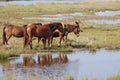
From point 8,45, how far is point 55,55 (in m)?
2.92

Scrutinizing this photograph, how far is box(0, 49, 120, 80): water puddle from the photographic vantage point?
13391mm

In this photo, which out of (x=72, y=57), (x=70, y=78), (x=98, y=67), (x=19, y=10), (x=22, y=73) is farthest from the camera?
(x=19, y=10)

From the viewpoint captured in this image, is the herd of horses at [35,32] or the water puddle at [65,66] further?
the herd of horses at [35,32]

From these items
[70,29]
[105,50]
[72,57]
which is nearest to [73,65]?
[72,57]

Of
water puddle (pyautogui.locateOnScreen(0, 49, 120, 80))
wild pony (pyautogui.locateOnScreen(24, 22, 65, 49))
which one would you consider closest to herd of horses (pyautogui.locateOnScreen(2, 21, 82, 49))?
wild pony (pyautogui.locateOnScreen(24, 22, 65, 49))

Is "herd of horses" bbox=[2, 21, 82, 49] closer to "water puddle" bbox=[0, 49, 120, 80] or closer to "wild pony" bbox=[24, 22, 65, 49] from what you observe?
"wild pony" bbox=[24, 22, 65, 49]

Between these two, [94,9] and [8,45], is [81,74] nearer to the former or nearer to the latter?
[8,45]

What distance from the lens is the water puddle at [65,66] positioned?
43.9 ft

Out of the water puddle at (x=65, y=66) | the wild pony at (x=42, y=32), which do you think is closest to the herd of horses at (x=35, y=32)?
the wild pony at (x=42, y=32)

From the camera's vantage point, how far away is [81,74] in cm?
1374

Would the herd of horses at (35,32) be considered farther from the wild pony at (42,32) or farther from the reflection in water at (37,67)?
the reflection in water at (37,67)

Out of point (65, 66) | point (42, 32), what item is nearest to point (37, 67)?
point (65, 66)

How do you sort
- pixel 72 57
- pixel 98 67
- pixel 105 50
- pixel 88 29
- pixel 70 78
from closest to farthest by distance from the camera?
pixel 70 78
pixel 98 67
pixel 72 57
pixel 105 50
pixel 88 29

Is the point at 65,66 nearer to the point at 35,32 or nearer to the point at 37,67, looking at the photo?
the point at 37,67
